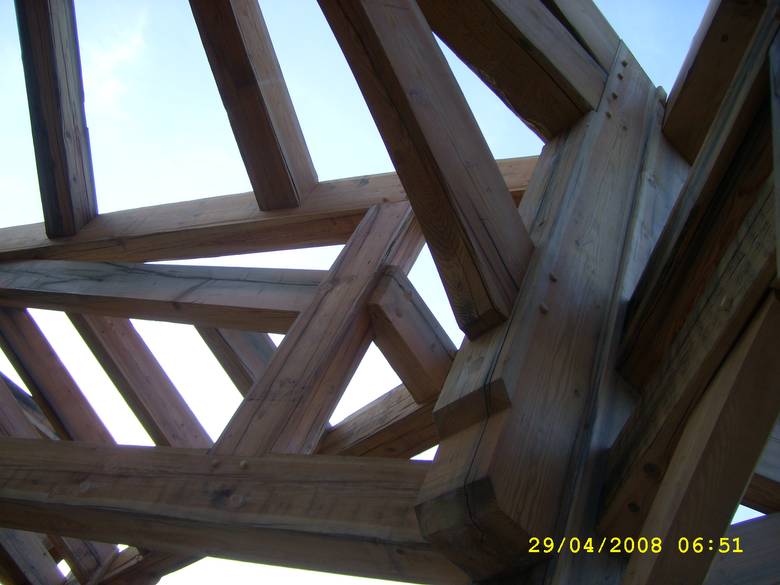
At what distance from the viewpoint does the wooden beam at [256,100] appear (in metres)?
2.18

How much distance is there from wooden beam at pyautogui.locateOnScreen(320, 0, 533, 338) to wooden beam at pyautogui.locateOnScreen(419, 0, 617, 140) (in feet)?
1.41

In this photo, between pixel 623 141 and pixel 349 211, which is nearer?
pixel 623 141

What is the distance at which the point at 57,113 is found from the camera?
2.51 m

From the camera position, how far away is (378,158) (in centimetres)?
398

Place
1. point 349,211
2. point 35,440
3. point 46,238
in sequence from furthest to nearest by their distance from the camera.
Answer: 1. point 46,238
2. point 349,211
3. point 35,440

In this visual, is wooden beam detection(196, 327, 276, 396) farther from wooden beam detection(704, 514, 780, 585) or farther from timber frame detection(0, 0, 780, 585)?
wooden beam detection(704, 514, 780, 585)

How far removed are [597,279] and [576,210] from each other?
14cm

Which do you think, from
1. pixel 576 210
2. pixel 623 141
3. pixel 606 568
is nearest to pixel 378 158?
pixel 623 141

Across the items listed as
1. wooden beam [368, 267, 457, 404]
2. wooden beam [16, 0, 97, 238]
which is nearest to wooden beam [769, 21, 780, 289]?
wooden beam [368, 267, 457, 404]

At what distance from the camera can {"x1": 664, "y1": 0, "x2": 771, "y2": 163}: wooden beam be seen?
60.4 inches

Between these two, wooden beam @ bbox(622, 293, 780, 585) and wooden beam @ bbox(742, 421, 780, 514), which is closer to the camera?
wooden beam @ bbox(622, 293, 780, 585)

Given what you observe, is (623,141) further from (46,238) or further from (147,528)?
(46,238)

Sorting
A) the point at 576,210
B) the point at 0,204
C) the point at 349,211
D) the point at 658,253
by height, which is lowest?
the point at 658,253

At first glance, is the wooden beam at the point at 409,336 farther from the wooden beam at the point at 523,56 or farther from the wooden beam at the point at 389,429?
the wooden beam at the point at 523,56
